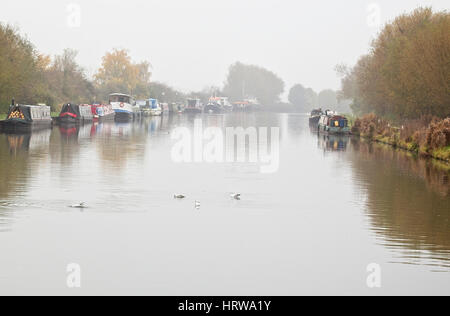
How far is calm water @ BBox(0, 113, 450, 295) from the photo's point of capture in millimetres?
13523

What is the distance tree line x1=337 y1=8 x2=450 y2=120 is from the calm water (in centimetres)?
1603

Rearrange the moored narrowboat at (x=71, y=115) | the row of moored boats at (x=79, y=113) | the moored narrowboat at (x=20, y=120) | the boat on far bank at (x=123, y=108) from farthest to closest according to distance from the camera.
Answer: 1. the boat on far bank at (x=123, y=108)
2. the moored narrowboat at (x=71, y=115)
3. the row of moored boats at (x=79, y=113)
4. the moored narrowboat at (x=20, y=120)

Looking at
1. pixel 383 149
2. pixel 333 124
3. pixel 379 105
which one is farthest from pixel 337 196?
pixel 379 105

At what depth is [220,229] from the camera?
18469 mm

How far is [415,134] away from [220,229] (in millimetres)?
31194

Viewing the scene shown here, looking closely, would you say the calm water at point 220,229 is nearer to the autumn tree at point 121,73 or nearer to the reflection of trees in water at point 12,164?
the reflection of trees in water at point 12,164

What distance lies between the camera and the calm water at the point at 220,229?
13523 mm

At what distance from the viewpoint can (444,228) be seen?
63.7 feet

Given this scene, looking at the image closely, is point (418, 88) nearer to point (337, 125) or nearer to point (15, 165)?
point (337, 125)

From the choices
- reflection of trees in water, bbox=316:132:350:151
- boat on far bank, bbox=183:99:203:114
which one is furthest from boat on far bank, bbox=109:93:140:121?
boat on far bank, bbox=183:99:203:114

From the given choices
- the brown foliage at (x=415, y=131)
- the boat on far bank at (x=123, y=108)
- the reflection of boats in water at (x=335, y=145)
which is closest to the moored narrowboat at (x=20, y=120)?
the reflection of boats in water at (x=335, y=145)
